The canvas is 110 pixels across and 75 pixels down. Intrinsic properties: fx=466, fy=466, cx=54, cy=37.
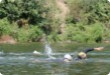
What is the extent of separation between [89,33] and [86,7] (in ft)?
16.7

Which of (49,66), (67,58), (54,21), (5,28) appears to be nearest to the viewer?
(49,66)

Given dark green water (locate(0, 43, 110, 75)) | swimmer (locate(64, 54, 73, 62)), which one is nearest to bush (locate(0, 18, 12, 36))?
dark green water (locate(0, 43, 110, 75))

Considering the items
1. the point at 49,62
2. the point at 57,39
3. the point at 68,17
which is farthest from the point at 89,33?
the point at 49,62

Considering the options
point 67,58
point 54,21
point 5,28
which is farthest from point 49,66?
point 54,21

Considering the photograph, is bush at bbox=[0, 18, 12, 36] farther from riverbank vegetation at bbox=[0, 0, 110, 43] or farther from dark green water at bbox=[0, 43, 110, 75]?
dark green water at bbox=[0, 43, 110, 75]

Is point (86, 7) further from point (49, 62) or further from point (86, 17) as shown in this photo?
point (49, 62)

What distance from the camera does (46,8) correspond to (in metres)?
49.9

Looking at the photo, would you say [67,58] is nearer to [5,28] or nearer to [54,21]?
[5,28]

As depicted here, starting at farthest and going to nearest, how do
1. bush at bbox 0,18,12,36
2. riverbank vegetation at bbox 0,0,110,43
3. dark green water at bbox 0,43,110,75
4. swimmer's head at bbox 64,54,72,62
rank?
riverbank vegetation at bbox 0,0,110,43 < bush at bbox 0,18,12,36 < swimmer's head at bbox 64,54,72,62 < dark green water at bbox 0,43,110,75

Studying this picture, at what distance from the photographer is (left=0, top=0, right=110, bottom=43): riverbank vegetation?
45.0 meters

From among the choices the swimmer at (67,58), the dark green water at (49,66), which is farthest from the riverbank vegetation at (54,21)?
the swimmer at (67,58)

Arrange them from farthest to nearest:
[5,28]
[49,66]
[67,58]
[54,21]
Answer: [54,21], [5,28], [67,58], [49,66]

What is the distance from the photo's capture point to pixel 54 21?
48.5m

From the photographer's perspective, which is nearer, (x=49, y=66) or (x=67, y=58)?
(x=49, y=66)
